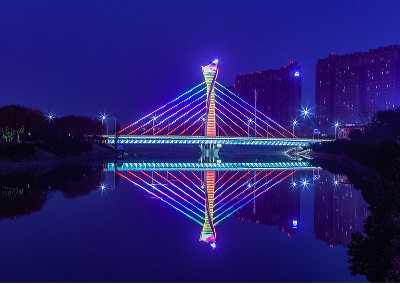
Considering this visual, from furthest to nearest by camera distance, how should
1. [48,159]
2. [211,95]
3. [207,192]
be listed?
[211,95] → [48,159] → [207,192]

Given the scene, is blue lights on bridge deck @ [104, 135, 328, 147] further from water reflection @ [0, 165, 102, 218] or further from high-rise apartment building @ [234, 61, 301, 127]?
high-rise apartment building @ [234, 61, 301, 127]

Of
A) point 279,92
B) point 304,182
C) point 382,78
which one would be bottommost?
point 304,182

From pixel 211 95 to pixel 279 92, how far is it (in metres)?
45.2

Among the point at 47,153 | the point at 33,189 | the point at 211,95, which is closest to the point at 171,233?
the point at 33,189

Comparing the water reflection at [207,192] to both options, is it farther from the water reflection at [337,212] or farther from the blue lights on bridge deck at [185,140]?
the blue lights on bridge deck at [185,140]

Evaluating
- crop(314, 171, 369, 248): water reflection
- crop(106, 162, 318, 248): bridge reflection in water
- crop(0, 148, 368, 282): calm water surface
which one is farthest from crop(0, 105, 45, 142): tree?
crop(314, 171, 369, 248): water reflection

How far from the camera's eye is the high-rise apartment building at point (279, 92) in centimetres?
9669

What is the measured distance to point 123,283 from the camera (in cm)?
830

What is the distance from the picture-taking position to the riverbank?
32.8m

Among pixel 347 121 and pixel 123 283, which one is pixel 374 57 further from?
pixel 123 283

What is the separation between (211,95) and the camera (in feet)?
183

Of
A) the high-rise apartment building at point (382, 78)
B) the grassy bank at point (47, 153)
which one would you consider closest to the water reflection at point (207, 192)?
the grassy bank at point (47, 153)

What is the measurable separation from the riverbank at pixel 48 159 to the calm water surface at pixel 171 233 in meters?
8.42

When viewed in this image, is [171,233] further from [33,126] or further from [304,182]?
[33,126]
